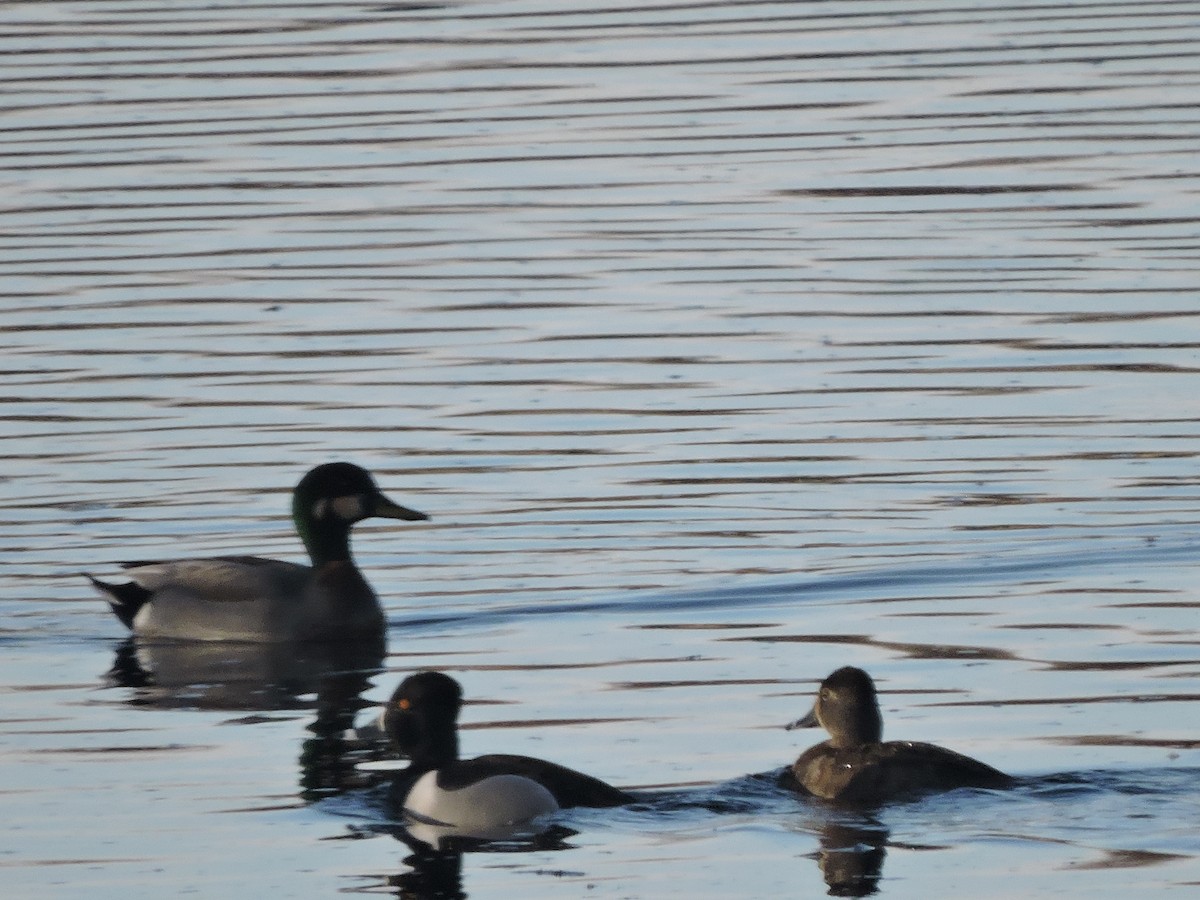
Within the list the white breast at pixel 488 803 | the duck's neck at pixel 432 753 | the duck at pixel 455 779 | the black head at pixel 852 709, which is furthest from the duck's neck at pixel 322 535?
the black head at pixel 852 709

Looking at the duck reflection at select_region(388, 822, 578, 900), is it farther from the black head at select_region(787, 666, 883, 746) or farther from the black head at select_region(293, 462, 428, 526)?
the black head at select_region(293, 462, 428, 526)

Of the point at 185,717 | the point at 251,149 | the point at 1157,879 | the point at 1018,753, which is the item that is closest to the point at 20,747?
the point at 185,717

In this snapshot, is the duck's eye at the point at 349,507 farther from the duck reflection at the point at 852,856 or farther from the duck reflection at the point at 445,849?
the duck reflection at the point at 852,856

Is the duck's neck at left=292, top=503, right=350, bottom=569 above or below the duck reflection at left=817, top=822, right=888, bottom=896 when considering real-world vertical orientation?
above

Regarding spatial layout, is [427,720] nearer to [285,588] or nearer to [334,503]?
[285,588]

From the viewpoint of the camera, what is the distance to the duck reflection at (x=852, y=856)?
8.74 meters

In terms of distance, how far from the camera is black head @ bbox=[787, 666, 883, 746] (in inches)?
386

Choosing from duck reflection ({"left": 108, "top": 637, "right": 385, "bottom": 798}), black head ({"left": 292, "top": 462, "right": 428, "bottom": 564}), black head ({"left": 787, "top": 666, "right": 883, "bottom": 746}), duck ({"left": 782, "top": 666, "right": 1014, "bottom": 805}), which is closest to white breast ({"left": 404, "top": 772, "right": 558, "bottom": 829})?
duck reflection ({"left": 108, "top": 637, "right": 385, "bottom": 798})

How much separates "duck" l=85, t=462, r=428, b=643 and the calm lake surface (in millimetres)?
211

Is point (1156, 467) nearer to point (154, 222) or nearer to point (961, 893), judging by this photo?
point (961, 893)

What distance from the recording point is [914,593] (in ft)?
41.2

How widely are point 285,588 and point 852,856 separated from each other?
15.8 ft

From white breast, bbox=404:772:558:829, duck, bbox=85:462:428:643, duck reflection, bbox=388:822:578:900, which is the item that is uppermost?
duck, bbox=85:462:428:643

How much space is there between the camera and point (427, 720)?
33.2ft
